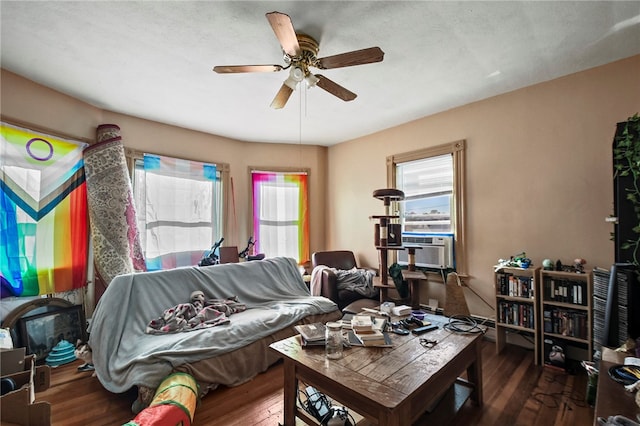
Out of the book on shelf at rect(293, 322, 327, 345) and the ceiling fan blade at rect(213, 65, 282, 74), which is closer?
the book on shelf at rect(293, 322, 327, 345)

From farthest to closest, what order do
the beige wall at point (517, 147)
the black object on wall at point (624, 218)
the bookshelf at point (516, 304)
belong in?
the bookshelf at point (516, 304) < the beige wall at point (517, 147) < the black object on wall at point (624, 218)

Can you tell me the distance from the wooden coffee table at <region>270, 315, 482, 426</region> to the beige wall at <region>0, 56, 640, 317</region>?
1463 mm

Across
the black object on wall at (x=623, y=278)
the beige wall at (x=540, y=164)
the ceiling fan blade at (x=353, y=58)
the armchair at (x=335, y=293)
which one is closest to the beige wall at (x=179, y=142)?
the armchair at (x=335, y=293)

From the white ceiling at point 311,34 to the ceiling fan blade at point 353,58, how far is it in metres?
0.27

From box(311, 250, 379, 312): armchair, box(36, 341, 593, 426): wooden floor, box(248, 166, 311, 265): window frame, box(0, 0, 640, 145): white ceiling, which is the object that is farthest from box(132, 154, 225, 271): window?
box(311, 250, 379, 312): armchair

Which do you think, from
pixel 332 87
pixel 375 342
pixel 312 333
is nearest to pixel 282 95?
pixel 332 87

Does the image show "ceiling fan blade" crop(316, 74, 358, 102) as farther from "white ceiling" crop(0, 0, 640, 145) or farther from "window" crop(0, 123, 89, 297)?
"window" crop(0, 123, 89, 297)

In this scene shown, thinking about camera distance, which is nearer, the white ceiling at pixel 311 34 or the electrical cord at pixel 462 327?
the white ceiling at pixel 311 34

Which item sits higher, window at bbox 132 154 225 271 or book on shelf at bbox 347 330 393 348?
window at bbox 132 154 225 271

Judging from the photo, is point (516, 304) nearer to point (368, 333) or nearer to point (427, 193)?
point (427, 193)

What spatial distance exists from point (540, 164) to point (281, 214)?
3323 mm

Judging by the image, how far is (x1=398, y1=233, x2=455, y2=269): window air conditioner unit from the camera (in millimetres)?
3252

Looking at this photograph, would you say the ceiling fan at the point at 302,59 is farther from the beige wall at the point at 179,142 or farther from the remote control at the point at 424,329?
the beige wall at the point at 179,142

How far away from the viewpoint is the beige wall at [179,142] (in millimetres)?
2477
